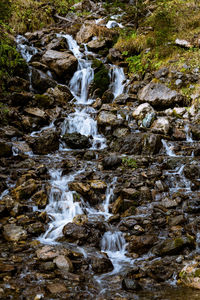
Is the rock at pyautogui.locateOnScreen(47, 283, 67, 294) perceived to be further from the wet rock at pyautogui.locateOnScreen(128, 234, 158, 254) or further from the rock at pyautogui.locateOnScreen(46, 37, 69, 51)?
the rock at pyautogui.locateOnScreen(46, 37, 69, 51)

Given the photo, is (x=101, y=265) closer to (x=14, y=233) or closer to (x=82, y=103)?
(x=14, y=233)

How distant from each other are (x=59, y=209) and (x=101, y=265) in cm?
206

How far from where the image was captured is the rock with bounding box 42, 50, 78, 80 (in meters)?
12.8

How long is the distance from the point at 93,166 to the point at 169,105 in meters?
4.90

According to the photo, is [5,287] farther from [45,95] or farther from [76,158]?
[45,95]

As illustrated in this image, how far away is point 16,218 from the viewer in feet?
16.7

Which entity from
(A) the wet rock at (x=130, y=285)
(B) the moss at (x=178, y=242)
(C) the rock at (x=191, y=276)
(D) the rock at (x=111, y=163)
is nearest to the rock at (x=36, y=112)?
(D) the rock at (x=111, y=163)

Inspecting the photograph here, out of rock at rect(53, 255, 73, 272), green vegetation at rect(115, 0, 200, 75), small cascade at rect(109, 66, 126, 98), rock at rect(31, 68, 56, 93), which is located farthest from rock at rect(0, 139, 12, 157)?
green vegetation at rect(115, 0, 200, 75)

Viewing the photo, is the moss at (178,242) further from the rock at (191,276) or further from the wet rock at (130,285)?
the wet rock at (130,285)

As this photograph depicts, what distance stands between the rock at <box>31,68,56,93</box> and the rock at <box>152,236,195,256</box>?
9.63 meters

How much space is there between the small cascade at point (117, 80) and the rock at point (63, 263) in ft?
31.8

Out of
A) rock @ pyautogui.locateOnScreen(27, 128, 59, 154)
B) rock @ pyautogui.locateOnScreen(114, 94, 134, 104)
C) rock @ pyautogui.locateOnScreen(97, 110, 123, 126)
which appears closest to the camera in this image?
rock @ pyautogui.locateOnScreen(27, 128, 59, 154)

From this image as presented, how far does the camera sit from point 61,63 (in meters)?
12.8

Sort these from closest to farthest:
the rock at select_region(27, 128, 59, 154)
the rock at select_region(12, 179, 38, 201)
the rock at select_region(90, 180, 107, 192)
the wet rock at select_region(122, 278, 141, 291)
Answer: the wet rock at select_region(122, 278, 141, 291) → the rock at select_region(12, 179, 38, 201) → the rock at select_region(90, 180, 107, 192) → the rock at select_region(27, 128, 59, 154)
